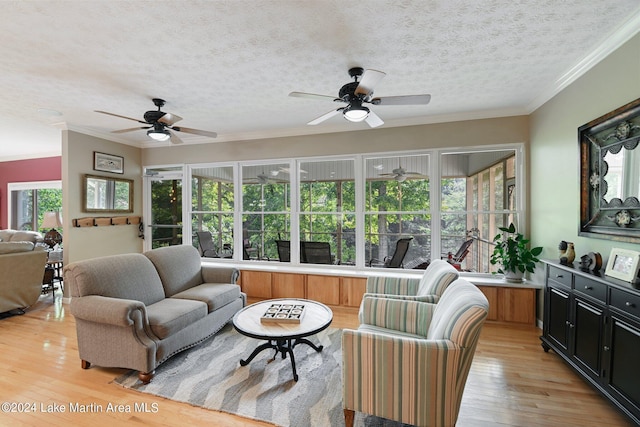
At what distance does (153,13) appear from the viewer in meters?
1.93

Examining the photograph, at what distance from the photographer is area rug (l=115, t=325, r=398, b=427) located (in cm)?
203

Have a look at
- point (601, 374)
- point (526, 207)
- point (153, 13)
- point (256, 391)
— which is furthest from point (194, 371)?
point (526, 207)

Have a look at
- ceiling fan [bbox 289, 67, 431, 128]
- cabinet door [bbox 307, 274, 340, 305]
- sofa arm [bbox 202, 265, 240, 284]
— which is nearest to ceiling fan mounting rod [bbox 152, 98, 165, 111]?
ceiling fan [bbox 289, 67, 431, 128]

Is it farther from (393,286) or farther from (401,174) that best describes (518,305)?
(401,174)

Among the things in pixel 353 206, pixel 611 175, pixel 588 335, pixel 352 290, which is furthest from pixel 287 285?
pixel 611 175

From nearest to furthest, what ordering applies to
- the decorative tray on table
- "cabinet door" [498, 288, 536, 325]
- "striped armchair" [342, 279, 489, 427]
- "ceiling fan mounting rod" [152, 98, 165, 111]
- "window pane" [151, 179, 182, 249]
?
"striped armchair" [342, 279, 489, 427], the decorative tray on table, "ceiling fan mounting rod" [152, 98, 165, 111], "cabinet door" [498, 288, 536, 325], "window pane" [151, 179, 182, 249]

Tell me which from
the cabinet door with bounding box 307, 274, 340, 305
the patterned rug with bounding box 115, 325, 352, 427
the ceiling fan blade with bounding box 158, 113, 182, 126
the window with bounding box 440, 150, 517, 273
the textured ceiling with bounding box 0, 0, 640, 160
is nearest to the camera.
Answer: the textured ceiling with bounding box 0, 0, 640, 160

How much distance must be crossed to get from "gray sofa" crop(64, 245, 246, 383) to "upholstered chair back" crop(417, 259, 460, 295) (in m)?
2.20

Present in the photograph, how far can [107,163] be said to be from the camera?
16.3 ft

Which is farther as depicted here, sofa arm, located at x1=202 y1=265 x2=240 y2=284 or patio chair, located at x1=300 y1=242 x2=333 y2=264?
patio chair, located at x1=300 y1=242 x2=333 y2=264

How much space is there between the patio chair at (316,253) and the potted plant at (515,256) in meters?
2.30

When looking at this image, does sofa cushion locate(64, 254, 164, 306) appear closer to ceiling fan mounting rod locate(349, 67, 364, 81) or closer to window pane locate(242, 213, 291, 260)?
window pane locate(242, 213, 291, 260)

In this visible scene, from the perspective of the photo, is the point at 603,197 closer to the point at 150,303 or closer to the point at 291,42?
the point at 291,42

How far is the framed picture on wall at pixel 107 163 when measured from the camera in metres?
4.78
